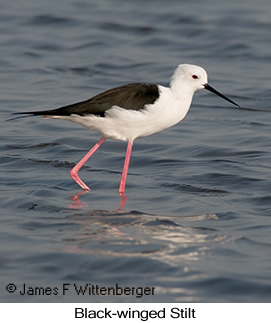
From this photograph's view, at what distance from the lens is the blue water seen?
5.86 meters

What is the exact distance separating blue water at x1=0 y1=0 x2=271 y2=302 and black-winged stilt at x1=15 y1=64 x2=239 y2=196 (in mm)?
582

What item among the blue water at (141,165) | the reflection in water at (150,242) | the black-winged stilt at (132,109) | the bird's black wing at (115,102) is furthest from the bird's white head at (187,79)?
the reflection in water at (150,242)

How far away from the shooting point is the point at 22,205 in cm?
738

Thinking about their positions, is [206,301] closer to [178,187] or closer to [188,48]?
[178,187]

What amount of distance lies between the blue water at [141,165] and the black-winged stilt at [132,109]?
1.91ft

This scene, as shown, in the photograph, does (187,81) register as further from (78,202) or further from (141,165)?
(78,202)

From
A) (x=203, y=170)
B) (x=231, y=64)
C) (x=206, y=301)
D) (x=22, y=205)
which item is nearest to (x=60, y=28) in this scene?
(x=231, y=64)

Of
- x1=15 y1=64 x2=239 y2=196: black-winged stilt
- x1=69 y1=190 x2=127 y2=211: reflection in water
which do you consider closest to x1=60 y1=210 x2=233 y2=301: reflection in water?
x1=69 y1=190 x2=127 y2=211: reflection in water

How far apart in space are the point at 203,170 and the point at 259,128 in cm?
204

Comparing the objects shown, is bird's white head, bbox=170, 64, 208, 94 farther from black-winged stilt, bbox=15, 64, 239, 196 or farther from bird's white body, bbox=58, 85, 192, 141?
bird's white body, bbox=58, 85, 192, 141

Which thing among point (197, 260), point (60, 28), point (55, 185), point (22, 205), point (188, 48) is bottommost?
point (197, 260)

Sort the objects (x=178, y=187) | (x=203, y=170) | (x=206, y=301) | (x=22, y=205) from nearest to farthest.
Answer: (x=206, y=301) → (x=22, y=205) → (x=178, y=187) → (x=203, y=170)

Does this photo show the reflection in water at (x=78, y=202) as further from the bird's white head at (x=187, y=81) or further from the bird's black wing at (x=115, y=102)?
the bird's white head at (x=187, y=81)

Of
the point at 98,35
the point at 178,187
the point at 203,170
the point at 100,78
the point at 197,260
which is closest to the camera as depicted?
the point at 197,260
